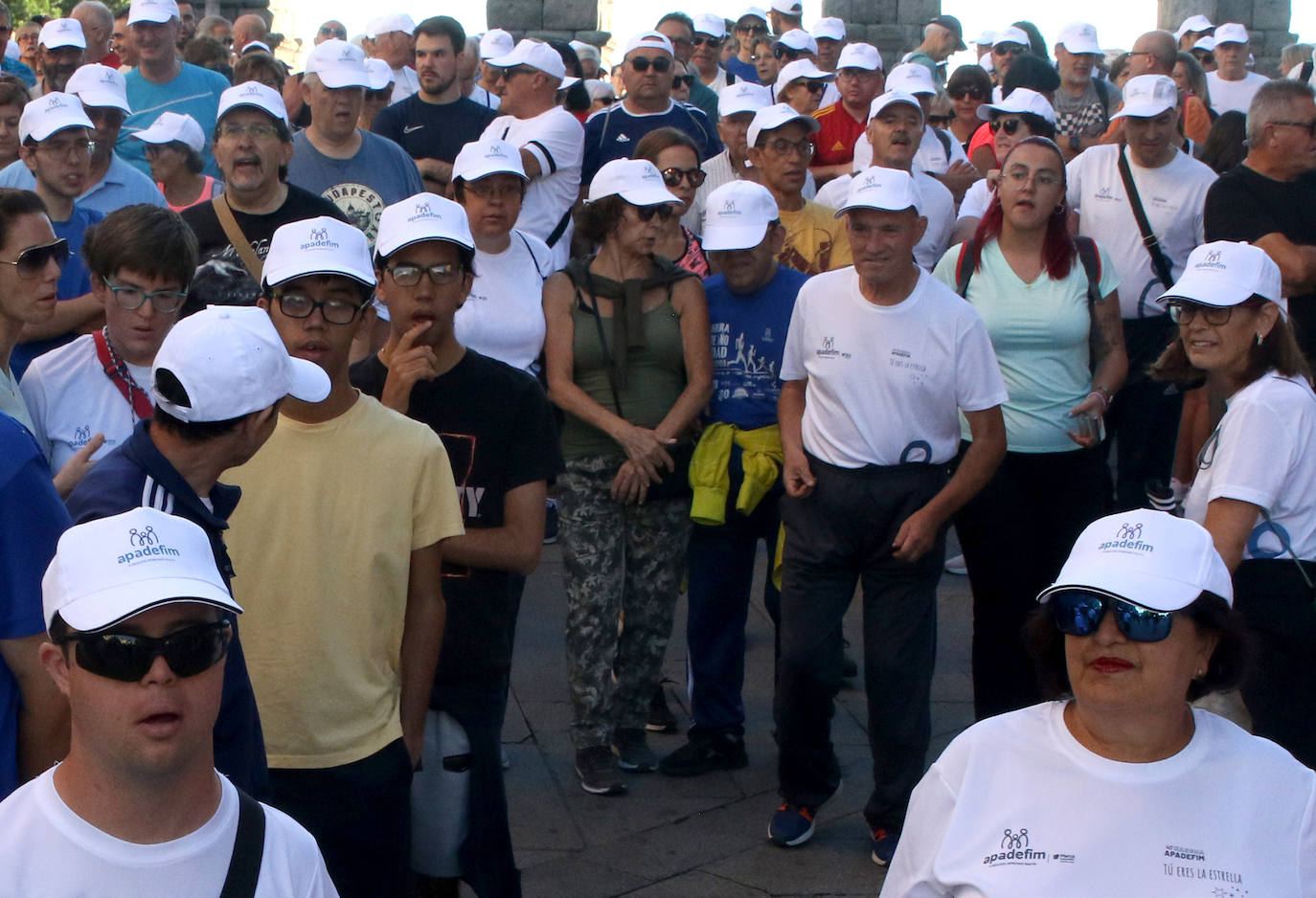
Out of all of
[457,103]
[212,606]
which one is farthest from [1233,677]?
[457,103]

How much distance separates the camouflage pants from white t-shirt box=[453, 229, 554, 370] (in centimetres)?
52

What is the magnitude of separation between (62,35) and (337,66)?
3580mm

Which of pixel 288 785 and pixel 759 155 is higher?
pixel 759 155

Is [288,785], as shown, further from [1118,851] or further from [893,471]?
[893,471]

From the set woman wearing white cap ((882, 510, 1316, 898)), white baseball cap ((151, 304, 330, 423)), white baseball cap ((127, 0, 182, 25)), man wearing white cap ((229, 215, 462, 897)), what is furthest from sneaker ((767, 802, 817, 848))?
white baseball cap ((127, 0, 182, 25))

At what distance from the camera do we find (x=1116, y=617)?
2.56 m

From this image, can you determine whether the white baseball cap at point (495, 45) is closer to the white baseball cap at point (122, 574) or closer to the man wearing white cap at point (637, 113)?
the man wearing white cap at point (637, 113)

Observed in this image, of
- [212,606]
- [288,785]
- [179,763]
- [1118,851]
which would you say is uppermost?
[212,606]

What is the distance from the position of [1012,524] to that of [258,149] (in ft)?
9.15

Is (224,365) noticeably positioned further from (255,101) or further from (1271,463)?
(255,101)

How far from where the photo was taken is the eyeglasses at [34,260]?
3.58 metres

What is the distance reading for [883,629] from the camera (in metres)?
4.50

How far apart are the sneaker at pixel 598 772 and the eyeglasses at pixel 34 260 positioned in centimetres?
228

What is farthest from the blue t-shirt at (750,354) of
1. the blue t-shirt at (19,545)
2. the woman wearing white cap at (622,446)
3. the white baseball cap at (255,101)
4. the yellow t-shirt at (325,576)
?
the blue t-shirt at (19,545)
